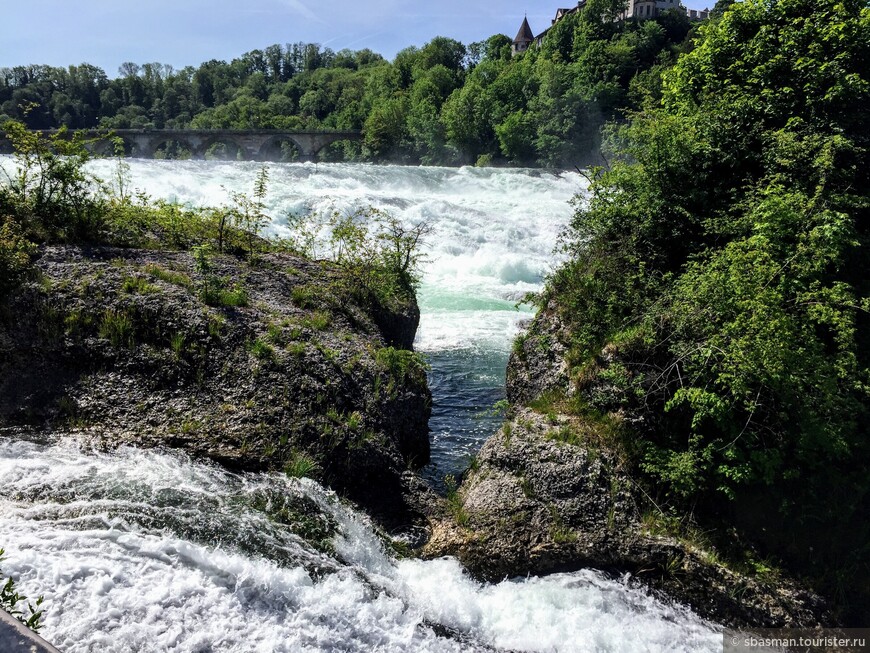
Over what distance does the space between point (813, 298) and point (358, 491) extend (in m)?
5.74

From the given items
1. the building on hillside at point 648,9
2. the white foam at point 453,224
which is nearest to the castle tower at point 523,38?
the building on hillside at point 648,9

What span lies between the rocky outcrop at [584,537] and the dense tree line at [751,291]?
421mm

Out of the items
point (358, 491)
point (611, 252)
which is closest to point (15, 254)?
point (358, 491)

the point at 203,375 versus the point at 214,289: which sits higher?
the point at 214,289

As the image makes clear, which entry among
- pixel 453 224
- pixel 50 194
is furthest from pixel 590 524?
pixel 453 224

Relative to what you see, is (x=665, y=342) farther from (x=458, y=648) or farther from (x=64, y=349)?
(x=64, y=349)

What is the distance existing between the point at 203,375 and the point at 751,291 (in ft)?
21.0

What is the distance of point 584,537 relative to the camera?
233 inches

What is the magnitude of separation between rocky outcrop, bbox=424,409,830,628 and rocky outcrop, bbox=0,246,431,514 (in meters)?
1.09

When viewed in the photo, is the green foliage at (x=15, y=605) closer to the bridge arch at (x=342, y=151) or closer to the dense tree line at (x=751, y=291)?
the dense tree line at (x=751, y=291)

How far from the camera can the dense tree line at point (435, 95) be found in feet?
188

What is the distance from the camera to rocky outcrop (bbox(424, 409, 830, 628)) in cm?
559

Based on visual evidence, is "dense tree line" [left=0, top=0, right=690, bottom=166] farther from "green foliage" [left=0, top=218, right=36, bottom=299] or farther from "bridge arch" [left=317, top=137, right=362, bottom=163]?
"green foliage" [left=0, top=218, right=36, bottom=299]

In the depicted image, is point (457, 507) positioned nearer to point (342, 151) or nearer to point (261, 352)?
point (261, 352)
